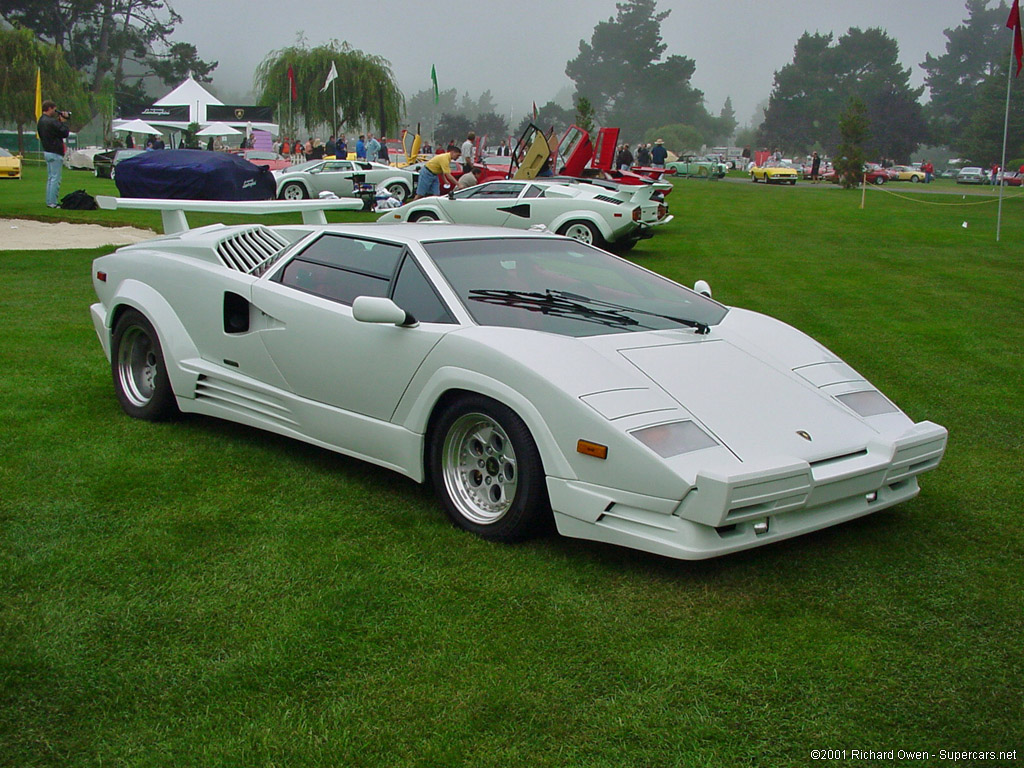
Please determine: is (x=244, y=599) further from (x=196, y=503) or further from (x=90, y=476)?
(x=90, y=476)

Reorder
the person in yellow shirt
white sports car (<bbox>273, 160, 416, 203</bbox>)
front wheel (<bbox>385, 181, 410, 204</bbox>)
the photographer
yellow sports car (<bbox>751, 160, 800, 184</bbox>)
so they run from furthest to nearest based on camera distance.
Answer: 1. yellow sports car (<bbox>751, 160, 800, 184</bbox>)
2. front wheel (<bbox>385, 181, 410, 204</bbox>)
3. white sports car (<bbox>273, 160, 416, 203</bbox>)
4. the person in yellow shirt
5. the photographer

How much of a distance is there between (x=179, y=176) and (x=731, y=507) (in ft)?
41.9

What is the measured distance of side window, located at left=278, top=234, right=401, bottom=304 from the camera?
15.1 ft

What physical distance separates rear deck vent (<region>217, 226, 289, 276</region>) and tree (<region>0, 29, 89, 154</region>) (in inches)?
2087

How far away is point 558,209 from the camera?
15.8 metres

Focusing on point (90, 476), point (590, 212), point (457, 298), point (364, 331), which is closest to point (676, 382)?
point (457, 298)

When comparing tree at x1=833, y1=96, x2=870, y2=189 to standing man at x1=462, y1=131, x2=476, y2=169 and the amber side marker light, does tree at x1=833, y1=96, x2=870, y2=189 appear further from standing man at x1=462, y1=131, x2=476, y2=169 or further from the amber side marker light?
the amber side marker light

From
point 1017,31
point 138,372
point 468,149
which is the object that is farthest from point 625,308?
point 468,149

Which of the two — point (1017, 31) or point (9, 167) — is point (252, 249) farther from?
point (9, 167)

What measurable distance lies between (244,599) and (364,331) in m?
1.44

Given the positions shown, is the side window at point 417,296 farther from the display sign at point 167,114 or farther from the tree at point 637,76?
the tree at point 637,76

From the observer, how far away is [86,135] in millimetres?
71562

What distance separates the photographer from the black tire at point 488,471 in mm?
3742

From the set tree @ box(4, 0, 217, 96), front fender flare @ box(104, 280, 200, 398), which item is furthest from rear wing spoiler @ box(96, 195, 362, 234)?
tree @ box(4, 0, 217, 96)
